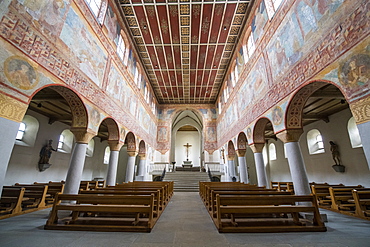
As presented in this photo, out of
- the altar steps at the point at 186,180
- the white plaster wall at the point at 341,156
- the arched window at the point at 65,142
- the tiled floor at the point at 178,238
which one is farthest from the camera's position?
the altar steps at the point at 186,180

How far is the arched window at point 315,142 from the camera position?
41.9 ft

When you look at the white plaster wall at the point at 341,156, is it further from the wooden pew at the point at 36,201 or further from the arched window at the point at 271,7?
the wooden pew at the point at 36,201

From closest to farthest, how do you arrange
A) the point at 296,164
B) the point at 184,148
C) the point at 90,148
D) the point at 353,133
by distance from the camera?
the point at 296,164 → the point at 353,133 → the point at 90,148 → the point at 184,148

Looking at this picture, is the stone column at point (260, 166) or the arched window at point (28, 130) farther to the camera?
the arched window at point (28, 130)

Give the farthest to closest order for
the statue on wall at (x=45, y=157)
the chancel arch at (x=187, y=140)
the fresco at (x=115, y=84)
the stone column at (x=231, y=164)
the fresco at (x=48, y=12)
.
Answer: the chancel arch at (x=187, y=140) < the stone column at (x=231, y=164) < the statue on wall at (x=45, y=157) < the fresco at (x=115, y=84) < the fresco at (x=48, y=12)

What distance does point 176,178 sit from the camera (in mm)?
16219

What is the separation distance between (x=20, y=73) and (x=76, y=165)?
3854 mm

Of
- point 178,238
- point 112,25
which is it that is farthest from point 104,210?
point 112,25

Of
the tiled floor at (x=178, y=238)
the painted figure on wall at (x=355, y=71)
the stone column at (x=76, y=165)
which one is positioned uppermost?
A: the painted figure on wall at (x=355, y=71)

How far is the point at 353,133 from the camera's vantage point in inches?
408

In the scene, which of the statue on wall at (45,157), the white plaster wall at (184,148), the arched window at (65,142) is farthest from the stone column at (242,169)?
the white plaster wall at (184,148)

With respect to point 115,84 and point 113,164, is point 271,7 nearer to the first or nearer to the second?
point 115,84

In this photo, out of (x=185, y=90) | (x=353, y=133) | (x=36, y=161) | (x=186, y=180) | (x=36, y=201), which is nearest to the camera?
(x=36, y=201)

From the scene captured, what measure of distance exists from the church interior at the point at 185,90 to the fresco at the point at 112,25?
6 cm
